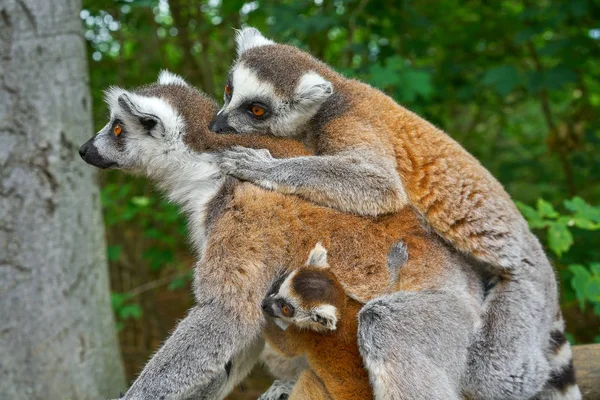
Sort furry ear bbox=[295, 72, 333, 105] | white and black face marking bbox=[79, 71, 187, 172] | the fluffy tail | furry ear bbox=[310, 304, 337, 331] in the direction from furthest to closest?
furry ear bbox=[295, 72, 333, 105], the fluffy tail, white and black face marking bbox=[79, 71, 187, 172], furry ear bbox=[310, 304, 337, 331]

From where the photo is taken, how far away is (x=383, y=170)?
4.37m

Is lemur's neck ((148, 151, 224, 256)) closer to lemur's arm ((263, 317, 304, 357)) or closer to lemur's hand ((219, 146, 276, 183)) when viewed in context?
lemur's hand ((219, 146, 276, 183))

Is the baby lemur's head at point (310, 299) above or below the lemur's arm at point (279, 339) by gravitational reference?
above

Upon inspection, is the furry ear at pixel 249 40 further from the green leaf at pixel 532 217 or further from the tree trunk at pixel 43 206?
the green leaf at pixel 532 217

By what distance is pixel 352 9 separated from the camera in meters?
8.84

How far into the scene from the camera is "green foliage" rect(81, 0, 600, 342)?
25.6 ft

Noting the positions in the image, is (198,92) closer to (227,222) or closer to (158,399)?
(227,222)

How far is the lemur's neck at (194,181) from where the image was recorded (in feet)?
13.6

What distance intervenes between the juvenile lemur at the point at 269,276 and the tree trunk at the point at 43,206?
1.31 metres

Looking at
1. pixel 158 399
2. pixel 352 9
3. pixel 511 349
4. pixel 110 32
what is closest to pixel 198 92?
pixel 158 399

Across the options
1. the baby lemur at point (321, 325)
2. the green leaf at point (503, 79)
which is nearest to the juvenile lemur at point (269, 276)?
the baby lemur at point (321, 325)

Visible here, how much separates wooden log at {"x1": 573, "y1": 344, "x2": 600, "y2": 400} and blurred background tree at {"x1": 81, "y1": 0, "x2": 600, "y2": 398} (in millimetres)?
1440

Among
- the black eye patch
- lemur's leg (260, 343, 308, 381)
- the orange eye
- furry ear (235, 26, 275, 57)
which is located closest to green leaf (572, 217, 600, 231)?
lemur's leg (260, 343, 308, 381)

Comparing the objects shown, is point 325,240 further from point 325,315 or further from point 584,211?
point 584,211
